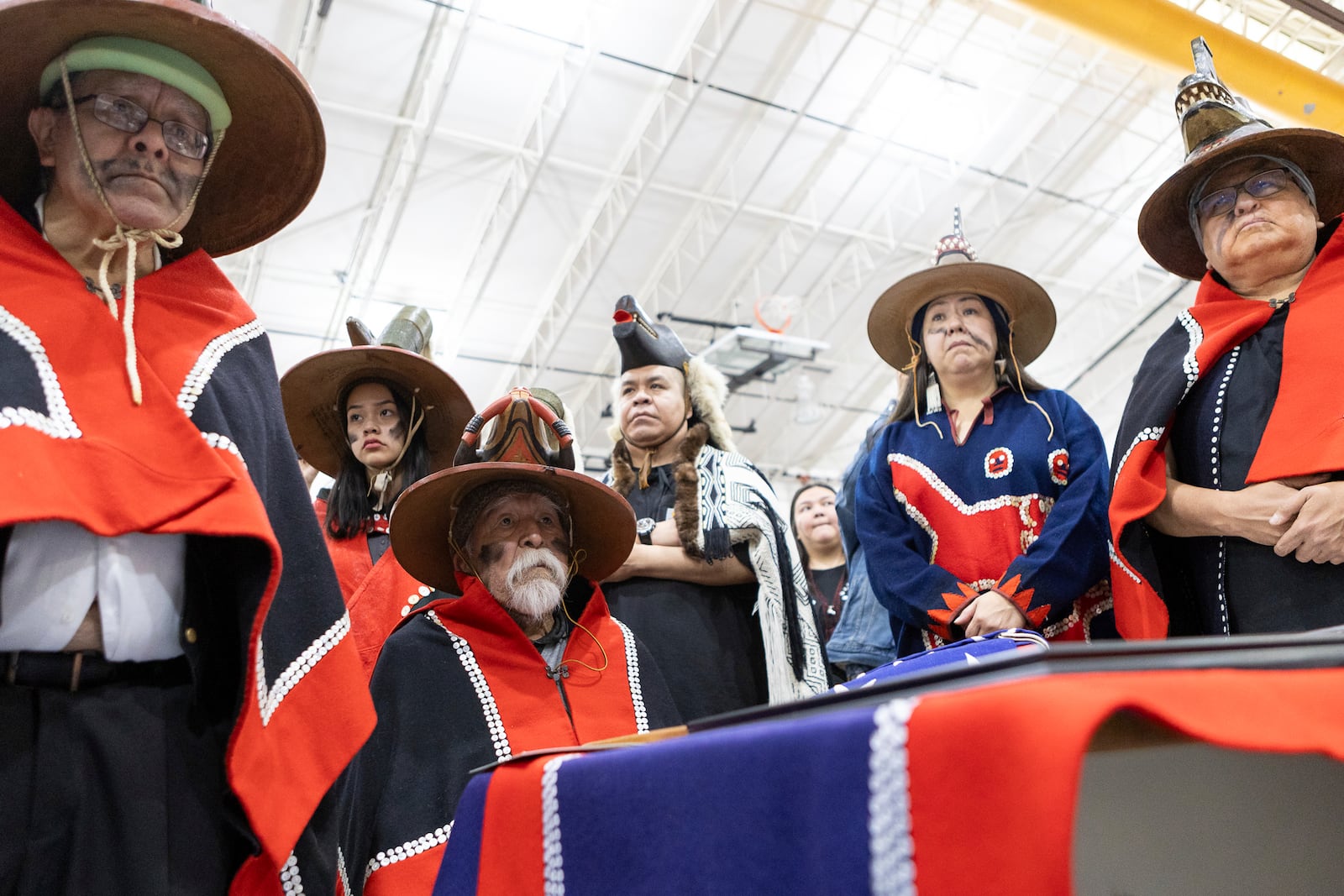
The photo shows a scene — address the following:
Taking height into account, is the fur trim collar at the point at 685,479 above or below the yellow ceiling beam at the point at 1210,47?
below

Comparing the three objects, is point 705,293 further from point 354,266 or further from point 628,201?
point 354,266

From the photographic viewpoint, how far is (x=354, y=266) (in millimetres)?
10516

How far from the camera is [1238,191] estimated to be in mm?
2502

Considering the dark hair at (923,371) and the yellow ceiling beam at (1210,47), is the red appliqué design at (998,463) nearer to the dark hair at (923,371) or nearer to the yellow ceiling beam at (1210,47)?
the dark hair at (923,371)

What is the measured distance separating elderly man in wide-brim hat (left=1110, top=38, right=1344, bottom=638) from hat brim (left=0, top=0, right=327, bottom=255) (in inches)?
76.6

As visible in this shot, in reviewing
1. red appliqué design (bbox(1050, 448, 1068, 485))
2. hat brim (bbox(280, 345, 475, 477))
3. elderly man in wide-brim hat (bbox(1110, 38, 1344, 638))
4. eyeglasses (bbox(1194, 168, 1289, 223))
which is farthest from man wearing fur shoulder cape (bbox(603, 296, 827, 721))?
eyeglasses (bbox(1194, 168, 1289, 223))

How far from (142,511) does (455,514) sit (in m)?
1.28

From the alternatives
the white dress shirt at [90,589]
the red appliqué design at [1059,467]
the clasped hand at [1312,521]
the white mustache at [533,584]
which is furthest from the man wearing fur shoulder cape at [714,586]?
the white dress shirt at [90,589]

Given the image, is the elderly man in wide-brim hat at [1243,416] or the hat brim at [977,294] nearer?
the elderly man in wide-brim hat at [1243,416]

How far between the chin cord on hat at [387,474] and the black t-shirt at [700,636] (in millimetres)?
770

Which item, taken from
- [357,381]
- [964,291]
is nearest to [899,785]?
[964,291]

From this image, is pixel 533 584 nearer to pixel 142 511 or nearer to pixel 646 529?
pixel 646 529

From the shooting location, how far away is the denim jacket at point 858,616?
11.2 ft

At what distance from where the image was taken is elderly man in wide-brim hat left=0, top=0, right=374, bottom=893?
1410 millimetres
